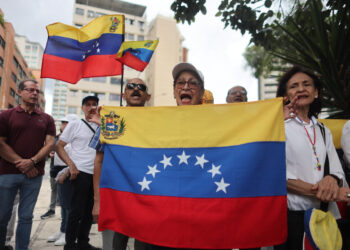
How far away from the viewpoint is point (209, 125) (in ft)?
6.73

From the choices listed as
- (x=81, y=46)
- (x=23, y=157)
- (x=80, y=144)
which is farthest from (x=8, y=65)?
(x=23, y=157)

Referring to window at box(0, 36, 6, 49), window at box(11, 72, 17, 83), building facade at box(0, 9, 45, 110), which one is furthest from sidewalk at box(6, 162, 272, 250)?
window at box(11, 72, 17, 83)

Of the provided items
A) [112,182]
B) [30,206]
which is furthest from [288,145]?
[30,206]

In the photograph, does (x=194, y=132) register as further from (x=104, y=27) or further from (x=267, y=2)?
(x=267, y=2)

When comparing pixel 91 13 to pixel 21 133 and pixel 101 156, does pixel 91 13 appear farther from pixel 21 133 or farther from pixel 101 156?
pixel 101 156

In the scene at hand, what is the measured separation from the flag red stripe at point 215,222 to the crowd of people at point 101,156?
0.16m

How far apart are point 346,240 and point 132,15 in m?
54.1

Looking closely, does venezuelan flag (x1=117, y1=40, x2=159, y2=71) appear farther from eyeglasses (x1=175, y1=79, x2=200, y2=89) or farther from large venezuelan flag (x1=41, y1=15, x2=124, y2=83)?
eyeglasses (x1=175, y1=79, x2=200, y2=89)

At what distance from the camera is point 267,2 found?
4.17 meters

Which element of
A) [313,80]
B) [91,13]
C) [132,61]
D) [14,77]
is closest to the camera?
[313,80]

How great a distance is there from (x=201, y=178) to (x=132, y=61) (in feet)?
6.70

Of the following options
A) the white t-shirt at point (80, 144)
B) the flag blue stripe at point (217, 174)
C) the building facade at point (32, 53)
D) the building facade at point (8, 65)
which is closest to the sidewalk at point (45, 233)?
the white t-shirt at point (80, 144)

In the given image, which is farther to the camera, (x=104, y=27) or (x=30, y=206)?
(x=104, y=27)

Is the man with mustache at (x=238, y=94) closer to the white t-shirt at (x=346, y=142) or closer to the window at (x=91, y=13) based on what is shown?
the white t-shirt at (x=346, y=142)
